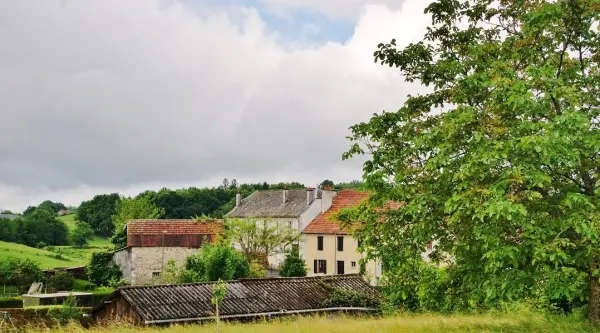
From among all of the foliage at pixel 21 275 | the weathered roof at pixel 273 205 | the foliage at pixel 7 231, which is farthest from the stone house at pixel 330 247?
the foliage at pixel 7 231

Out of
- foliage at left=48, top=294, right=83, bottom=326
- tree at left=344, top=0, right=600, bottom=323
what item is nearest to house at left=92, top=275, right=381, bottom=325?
foliage at left=48, top=294, right=83, bottom=326

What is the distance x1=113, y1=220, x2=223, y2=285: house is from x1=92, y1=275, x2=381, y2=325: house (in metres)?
23.7

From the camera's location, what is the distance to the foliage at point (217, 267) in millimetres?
45219

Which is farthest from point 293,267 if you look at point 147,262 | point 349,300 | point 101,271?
point 349,300

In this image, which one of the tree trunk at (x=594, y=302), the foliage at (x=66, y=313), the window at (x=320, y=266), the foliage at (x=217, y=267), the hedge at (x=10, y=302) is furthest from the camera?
the window at (x=320, y=266)

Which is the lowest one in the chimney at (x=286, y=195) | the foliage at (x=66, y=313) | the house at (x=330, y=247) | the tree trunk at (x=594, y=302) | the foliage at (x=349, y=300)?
the foliage at (x=66, y=313)

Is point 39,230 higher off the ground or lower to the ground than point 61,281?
higher

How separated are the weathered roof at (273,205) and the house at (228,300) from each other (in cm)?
3320

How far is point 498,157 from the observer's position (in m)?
12.0

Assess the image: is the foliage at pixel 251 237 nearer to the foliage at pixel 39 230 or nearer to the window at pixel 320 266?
the window at pixel 320 266

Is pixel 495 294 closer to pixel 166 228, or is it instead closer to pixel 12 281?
pixel 166 228

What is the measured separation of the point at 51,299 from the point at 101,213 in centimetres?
9377

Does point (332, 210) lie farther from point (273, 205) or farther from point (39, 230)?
point (39, 230)

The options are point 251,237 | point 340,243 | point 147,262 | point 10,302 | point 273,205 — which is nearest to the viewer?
point 10,302
